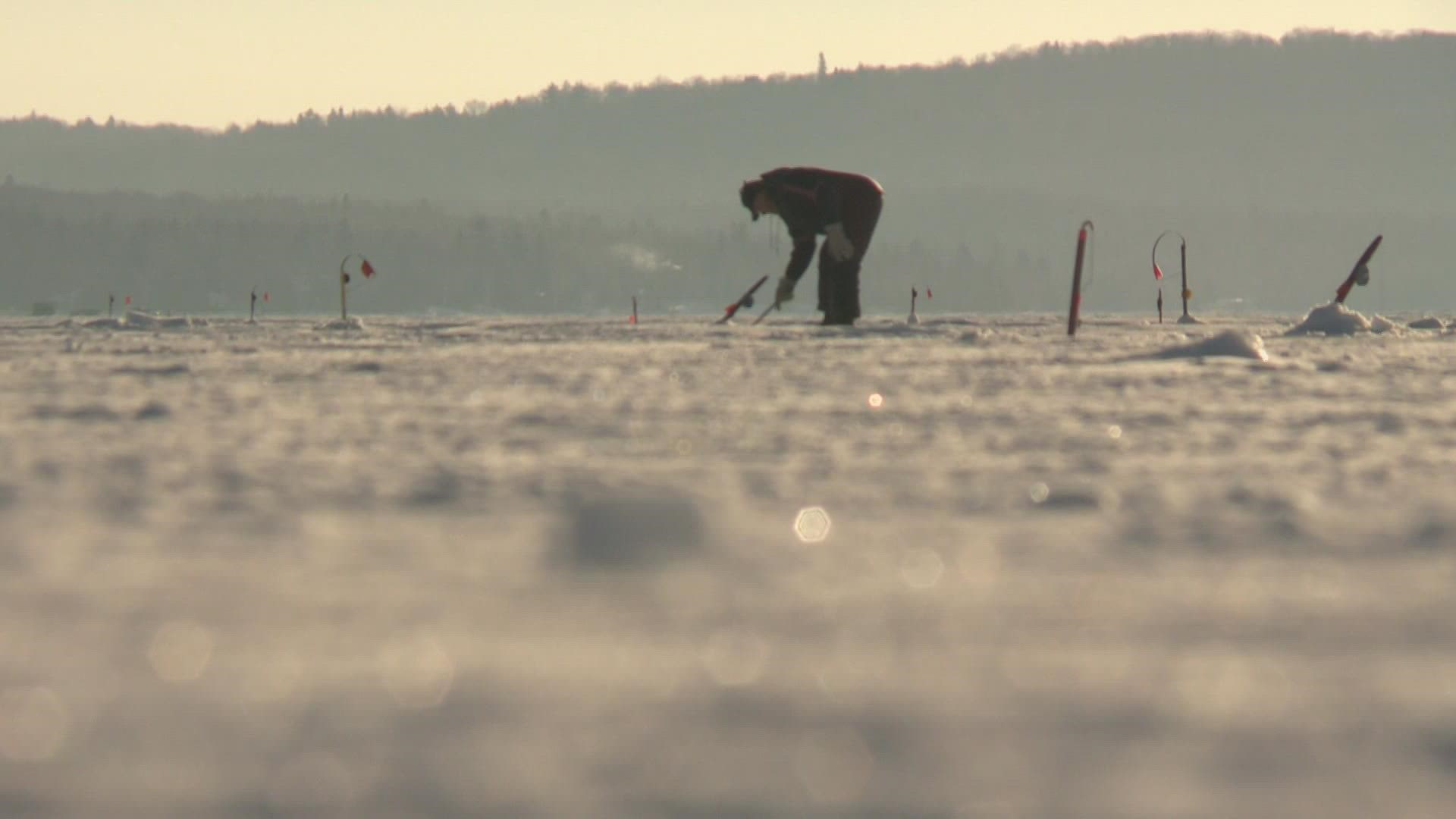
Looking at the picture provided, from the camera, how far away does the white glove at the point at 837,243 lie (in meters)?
15.4

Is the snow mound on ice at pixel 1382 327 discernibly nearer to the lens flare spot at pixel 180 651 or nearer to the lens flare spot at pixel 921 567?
the lens flare spot at pixel 921 567

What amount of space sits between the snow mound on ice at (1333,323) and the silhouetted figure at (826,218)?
450 cm

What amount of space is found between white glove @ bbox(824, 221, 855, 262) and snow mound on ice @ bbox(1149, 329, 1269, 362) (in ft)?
25.5

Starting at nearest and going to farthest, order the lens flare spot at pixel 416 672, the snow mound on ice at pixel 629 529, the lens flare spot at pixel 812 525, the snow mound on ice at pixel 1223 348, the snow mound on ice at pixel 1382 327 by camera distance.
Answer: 1. the lens flare spot at pixel 416 672
2. the snow mound on ice at pixel 629 529
3. the lens flare spot at pixel 812 525
4. the snow mound on ice at pixel 1223 348
5. the snow mound on ice at pixel 1382 327

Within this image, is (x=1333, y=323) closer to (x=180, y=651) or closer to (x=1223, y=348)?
(x=1223, y=348)

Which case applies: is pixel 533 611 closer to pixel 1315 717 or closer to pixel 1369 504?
pixel 1315 717

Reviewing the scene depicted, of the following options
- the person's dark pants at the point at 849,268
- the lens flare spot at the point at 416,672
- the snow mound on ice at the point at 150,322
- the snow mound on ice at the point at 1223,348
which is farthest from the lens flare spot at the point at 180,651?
the person's dark pants at the point at 849,268

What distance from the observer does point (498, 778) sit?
1075mm

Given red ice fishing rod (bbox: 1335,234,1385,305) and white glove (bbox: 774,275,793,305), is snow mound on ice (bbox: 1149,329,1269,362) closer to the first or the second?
white glove (bbox: 774,275,793,305)

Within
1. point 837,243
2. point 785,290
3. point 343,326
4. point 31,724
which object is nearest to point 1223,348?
point 31,724

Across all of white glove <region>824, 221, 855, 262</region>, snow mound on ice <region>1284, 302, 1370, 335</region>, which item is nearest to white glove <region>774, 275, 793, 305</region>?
white glove <region>824, 221, 855, 262</region>

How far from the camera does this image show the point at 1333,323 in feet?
39.1

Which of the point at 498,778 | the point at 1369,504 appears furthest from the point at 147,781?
the point at 1369,504

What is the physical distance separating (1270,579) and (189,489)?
1760 mm
